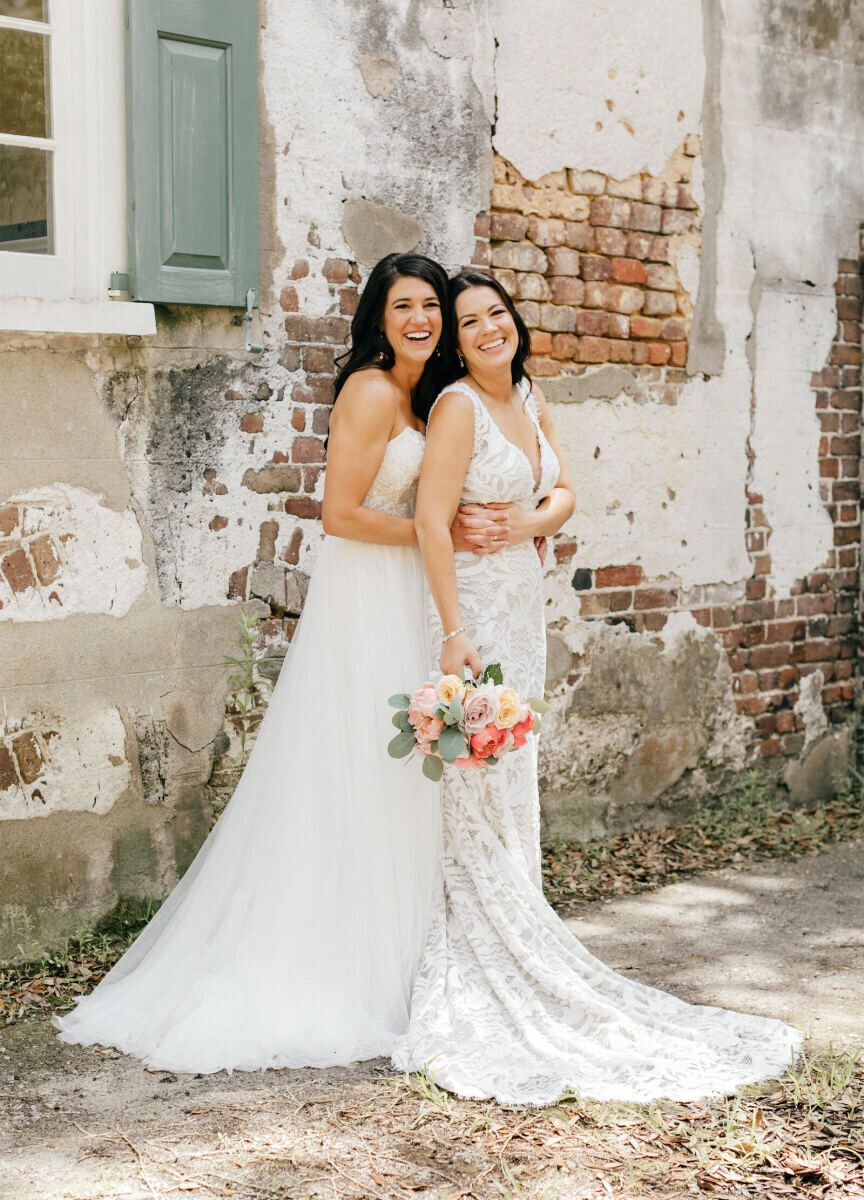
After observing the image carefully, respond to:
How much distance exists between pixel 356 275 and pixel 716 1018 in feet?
8.98

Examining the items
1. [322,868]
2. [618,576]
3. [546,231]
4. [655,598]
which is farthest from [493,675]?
[546,231]

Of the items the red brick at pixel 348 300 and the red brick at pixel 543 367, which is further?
the red brick at pixel 543 367

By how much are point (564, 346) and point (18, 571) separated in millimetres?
2425

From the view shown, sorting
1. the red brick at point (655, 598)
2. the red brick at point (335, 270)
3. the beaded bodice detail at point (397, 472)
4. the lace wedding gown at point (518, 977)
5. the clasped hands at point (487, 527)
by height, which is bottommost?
the lace wedding gown at point (518, 977)

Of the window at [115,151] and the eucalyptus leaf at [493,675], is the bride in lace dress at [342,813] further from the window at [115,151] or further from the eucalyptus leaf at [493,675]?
the window at [115,151]

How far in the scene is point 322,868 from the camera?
3.74m

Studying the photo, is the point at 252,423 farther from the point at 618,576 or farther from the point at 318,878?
the point at 618,576

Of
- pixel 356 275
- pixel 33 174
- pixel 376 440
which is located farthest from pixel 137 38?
pixel 376 440

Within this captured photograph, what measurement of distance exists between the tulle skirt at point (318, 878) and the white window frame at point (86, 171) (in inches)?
45.8

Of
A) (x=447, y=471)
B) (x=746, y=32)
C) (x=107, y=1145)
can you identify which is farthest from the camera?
(x=746, y=32)

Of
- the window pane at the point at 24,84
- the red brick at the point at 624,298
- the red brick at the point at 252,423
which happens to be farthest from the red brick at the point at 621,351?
the window pane at the point at 24,84

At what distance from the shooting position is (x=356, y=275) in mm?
4660

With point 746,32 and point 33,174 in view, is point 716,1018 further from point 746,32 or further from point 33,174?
point 746,32

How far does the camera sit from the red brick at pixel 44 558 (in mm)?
4031
